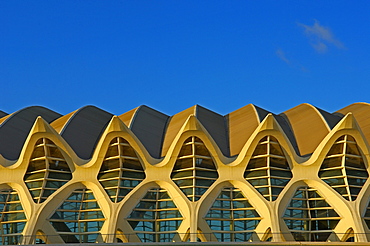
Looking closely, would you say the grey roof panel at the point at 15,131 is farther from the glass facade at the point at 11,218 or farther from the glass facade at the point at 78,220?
the glass facade at the point at 78,220

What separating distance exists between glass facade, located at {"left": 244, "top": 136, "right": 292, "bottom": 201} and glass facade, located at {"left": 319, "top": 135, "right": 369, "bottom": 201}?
9.73ft

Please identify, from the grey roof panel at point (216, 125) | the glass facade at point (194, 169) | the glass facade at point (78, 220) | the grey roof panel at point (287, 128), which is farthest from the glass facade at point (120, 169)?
the grey roof panel at point (287, 128)

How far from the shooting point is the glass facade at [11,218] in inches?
1567

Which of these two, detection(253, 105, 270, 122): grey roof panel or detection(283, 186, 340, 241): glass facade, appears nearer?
detection(283, 186, 340, 241): glass facade

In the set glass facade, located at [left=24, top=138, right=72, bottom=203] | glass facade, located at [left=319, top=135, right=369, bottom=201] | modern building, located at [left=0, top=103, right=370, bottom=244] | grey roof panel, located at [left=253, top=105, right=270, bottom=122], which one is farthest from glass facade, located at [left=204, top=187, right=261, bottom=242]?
glass facade, located at [left=24, top=138, right=72, bottom=203]

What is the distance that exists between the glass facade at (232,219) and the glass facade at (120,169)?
6.41 m

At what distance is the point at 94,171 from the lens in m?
41.9

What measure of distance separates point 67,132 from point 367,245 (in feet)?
83.0

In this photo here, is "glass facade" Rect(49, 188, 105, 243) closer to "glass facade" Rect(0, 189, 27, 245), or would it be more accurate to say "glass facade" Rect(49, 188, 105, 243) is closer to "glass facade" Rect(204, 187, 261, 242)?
"glass facade" Rect(0, 189, 27, 245)

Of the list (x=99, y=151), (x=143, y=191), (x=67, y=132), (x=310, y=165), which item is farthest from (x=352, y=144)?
(x=67, y=132)

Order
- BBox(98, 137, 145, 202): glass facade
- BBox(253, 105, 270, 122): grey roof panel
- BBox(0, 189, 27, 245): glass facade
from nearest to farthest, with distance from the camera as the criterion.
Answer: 1. BBox(0, 189, 27, 245): glass facade
2. BBox(98, 137, 145, 202): glass facade
3. BBox(253, 105, 270, 122): grey roof panel

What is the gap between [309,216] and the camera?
132 ft

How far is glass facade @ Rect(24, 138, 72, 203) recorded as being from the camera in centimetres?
4169

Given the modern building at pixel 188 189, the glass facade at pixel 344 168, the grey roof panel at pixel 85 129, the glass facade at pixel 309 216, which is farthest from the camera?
the grey roof panel at pixel 85 129
